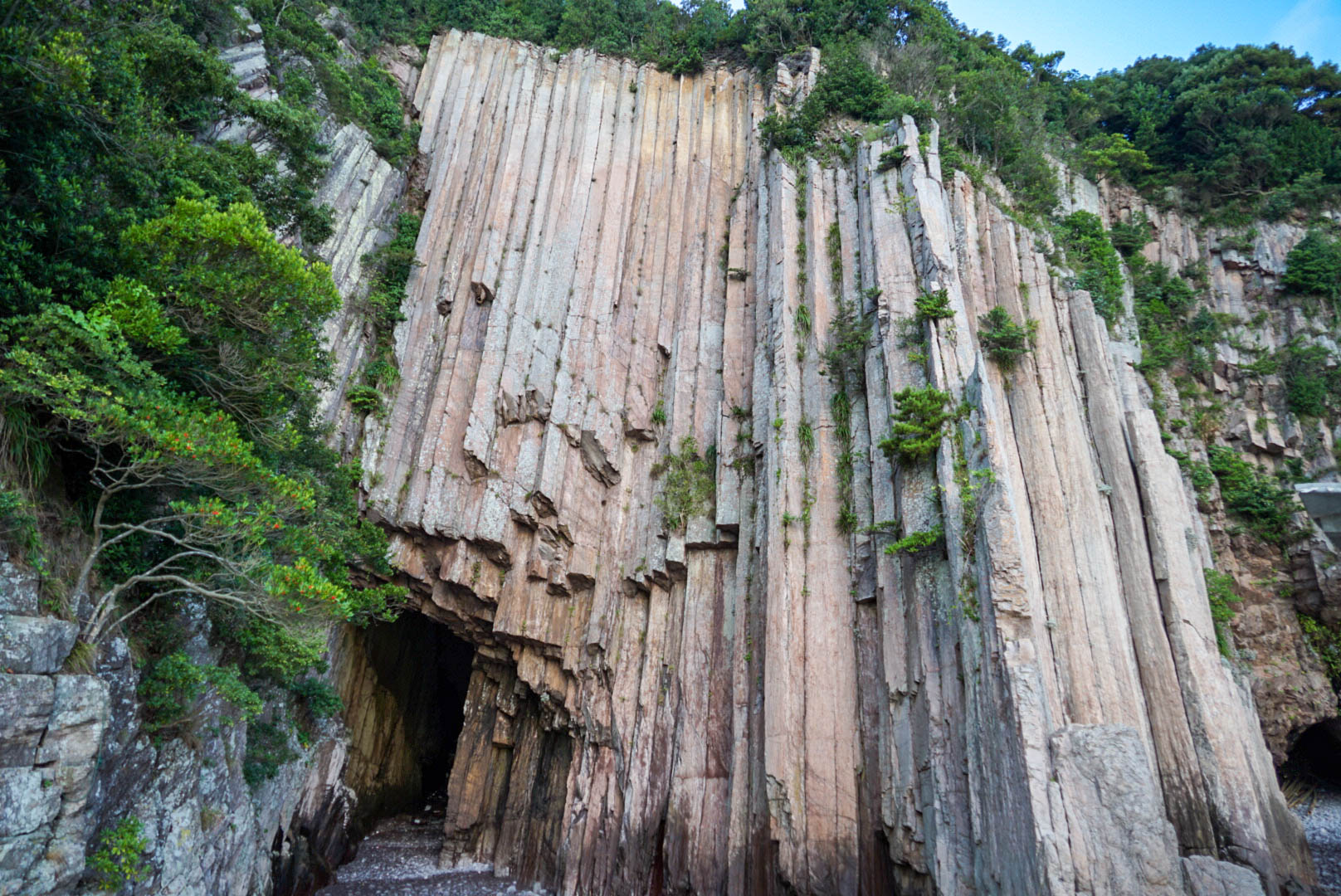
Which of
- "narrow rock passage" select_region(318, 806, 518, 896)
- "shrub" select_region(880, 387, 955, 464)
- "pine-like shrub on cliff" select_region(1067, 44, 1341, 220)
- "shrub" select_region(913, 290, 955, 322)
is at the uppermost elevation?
"pine-like shrub on cliff" select_region(1067, 44, 1341, 220)

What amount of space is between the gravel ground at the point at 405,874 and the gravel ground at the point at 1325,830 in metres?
15.4

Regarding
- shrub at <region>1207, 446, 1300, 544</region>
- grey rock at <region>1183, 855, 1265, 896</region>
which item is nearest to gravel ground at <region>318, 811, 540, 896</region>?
grey rock at <region>1183, 855, 1265, 896</region>

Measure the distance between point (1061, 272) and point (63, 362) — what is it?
18.3 m

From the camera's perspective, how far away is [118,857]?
7.57 m

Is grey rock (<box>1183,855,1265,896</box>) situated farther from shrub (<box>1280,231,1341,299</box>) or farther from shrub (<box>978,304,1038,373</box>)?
shrub (<box>1280,231,1341,299</box>)

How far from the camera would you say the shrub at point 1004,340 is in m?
14.0

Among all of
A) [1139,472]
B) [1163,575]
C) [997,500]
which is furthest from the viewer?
[1139,472]

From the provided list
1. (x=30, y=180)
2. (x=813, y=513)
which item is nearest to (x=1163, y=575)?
(x=813, y=513)

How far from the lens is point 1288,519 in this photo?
54.3 feet

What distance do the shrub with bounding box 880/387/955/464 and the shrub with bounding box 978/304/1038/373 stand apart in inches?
113

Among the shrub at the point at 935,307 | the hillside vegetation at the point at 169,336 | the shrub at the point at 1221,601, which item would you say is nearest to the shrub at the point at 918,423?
the shrub at the point at 935,307

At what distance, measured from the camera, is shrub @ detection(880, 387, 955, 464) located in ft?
38.8

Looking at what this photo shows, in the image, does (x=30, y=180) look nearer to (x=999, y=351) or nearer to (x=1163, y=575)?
(x=999, y=351)

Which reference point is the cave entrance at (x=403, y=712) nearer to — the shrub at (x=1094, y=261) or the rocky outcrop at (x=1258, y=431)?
the shrub at (x=1094, y=261)
